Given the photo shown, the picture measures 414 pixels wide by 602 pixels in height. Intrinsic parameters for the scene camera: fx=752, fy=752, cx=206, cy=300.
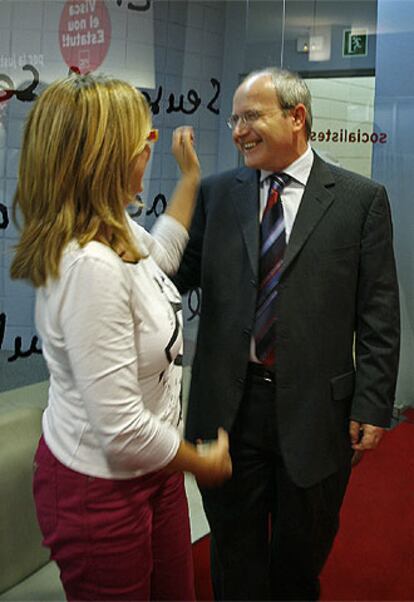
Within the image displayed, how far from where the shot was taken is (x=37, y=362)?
2500 mm

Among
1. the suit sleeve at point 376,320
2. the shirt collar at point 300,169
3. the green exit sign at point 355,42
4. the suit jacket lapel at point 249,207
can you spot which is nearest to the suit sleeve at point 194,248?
the suit jacket lapel at point 249,207

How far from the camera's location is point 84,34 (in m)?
2.50

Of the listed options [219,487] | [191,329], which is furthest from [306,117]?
[191,329]

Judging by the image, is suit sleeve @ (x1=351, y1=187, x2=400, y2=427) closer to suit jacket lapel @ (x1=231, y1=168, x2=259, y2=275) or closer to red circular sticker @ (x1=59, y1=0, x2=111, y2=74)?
suit jacket lapel @ (x1=231, y1=168, x2=259, y2=275)

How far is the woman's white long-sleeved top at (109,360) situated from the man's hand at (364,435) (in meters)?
0.61

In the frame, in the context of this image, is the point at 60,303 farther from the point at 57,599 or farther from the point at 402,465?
the point at 402,465

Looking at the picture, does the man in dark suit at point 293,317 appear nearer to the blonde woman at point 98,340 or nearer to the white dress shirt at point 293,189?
the white dress shirt at point 293,189

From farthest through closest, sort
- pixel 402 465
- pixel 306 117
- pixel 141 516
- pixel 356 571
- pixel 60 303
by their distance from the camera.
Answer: pixel 402 465
pixel 356 571
pixel 306 117
pixel 141 516
pixel 60 303

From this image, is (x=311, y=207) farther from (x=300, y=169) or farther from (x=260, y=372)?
(x=260, y=372)

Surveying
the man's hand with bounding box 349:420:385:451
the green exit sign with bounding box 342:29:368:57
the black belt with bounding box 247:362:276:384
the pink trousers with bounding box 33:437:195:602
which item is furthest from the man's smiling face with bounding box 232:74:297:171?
the green exit sign with bounding box 342:29:368:57

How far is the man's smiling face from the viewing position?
1.72 meters

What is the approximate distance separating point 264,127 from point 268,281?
35 cm

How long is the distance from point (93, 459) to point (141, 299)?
0.92 feet

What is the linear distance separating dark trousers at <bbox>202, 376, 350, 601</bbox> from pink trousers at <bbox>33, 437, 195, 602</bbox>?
50 centimetres
